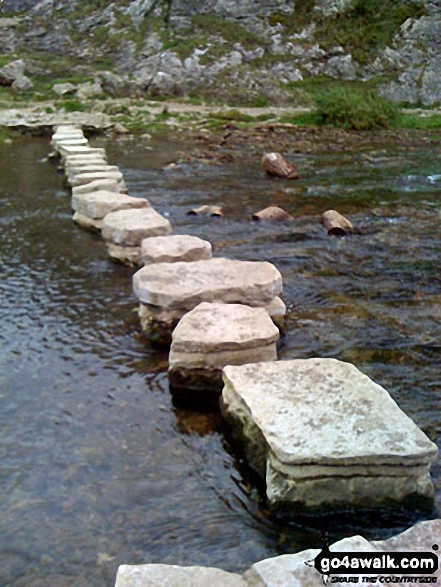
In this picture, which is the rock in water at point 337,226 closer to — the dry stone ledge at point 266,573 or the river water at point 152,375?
the river water at point 152,375

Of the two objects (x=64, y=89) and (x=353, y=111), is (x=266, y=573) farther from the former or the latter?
(x=64, y=89)

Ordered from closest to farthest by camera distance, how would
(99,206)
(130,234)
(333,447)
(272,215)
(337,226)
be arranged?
(333,447), (130,234), (99,206), (337,226), (272,215)

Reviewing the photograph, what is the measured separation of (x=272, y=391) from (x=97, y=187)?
533 centimetres

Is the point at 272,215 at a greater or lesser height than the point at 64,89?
greater

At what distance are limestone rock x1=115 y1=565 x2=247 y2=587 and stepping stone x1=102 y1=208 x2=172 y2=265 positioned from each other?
4129 mm

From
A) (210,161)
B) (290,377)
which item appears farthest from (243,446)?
(210,161)

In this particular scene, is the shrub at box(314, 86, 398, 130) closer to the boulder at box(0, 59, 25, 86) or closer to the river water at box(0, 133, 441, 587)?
the river water at box(0, 133, 441, 587)

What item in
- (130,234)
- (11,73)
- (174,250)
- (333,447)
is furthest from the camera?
(11,73)

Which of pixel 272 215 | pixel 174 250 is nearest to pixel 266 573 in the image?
pixel 174 250

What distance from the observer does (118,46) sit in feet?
76.6

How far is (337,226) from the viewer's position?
7496 mm

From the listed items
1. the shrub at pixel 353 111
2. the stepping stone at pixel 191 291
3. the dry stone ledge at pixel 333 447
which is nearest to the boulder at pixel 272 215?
the stepping stone at pixel 191 291

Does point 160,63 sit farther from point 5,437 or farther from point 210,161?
point 5,437

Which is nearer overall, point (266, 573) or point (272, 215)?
point (266, 573)
